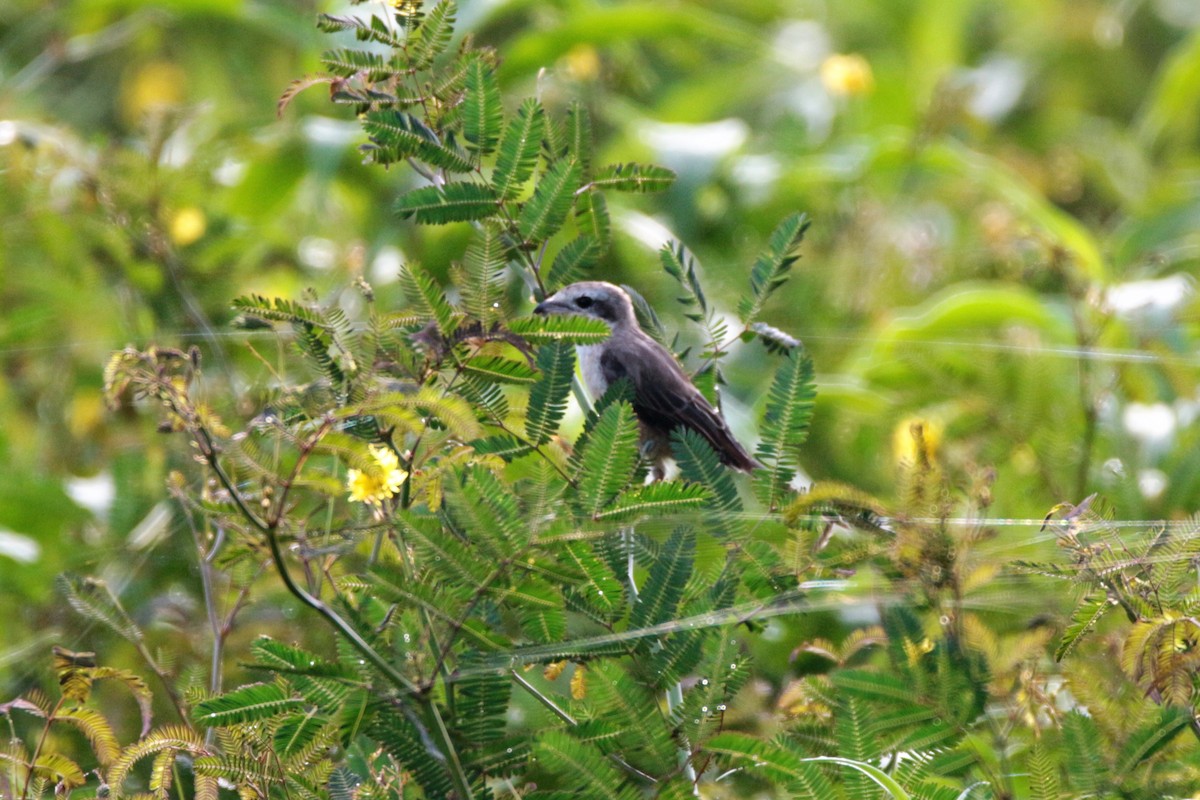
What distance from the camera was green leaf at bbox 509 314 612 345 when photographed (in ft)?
6.56

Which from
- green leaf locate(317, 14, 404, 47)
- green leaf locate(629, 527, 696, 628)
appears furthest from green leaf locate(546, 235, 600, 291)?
green leaf locate(629, 527, 696, 628)

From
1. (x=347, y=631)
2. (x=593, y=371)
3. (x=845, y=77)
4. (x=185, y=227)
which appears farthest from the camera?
(x=845, y=77)

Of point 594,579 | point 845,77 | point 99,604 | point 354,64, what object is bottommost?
point 845,77

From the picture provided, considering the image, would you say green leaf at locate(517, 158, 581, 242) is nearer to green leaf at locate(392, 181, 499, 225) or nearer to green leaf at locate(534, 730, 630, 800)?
green leaf at locate(392, 181, 499, 225)

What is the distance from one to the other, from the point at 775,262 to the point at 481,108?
58 centimetres

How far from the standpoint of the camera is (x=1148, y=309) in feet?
15.6

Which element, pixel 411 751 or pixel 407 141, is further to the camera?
pixel 407 141

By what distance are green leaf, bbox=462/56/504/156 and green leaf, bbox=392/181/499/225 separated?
0.25 ft

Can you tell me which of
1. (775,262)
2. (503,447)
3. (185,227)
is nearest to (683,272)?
(775,262)

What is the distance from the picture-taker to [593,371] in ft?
11.3

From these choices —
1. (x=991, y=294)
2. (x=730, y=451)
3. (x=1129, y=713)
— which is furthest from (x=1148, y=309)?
(x=1129, y=713)

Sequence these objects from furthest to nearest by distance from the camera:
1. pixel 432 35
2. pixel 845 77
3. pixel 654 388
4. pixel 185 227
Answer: pixel 845 77 < pixel 185 227 < pixel 654 388 < pixel 432 35

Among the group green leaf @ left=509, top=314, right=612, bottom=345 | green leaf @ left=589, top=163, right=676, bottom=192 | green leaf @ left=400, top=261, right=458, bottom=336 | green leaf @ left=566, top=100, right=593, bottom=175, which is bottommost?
green leaf @ left=509, top=314, right=612, bottom=345

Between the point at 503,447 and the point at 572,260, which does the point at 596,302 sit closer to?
the point at 572,260
